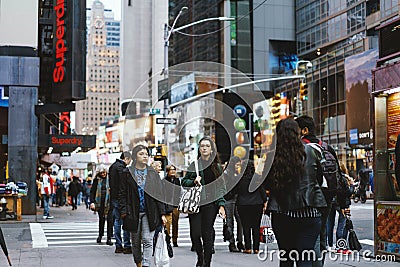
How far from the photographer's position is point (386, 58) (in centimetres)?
1044

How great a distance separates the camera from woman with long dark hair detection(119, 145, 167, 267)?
8828 millimetres

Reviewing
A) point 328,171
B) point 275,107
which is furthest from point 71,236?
point 275,107

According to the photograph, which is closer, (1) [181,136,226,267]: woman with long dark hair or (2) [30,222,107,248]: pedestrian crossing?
(1) [181,136,226,267]: woman with long dark hair

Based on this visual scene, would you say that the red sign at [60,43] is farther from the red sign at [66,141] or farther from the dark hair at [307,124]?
the dark hair at [307,124]

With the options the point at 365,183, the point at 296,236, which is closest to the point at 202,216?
the point at 296,236

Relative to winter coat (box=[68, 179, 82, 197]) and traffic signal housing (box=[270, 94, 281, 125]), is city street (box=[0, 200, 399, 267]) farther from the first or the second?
traffic signal housing (box=[270, 94, 281, 125])

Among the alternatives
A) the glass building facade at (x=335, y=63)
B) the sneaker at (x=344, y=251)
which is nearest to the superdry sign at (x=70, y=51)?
the sneaker at (x=344, y=251)

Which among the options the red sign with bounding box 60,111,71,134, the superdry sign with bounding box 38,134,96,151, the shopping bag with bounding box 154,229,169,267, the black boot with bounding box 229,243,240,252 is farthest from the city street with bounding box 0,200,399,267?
the red sign with bounding box 60,111,71,134

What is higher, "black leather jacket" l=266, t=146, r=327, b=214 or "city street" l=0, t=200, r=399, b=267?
"black leather jacket" l=266, t=146, r=327, b=214

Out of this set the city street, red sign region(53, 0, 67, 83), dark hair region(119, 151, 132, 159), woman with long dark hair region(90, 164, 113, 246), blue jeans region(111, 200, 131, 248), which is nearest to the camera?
the city street

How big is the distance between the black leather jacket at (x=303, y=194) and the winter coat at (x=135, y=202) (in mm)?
3105

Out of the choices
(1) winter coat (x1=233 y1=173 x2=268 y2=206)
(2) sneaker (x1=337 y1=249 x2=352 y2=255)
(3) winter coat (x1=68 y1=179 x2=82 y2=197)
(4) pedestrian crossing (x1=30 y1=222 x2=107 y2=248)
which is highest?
(1) winter coat (x1=233 y1=173 x2=268 y2=206)

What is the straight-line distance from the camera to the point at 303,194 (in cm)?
594

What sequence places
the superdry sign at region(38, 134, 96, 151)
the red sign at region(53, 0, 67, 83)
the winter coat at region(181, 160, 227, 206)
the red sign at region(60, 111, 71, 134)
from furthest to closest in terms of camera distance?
the red sign at region(60, 111, 71, 134), the superdry sign at region(38, 134, 96, 151), the red sign at region(53, 0, 67, 83), the winter coat at region(181, 160, 227, 206)
